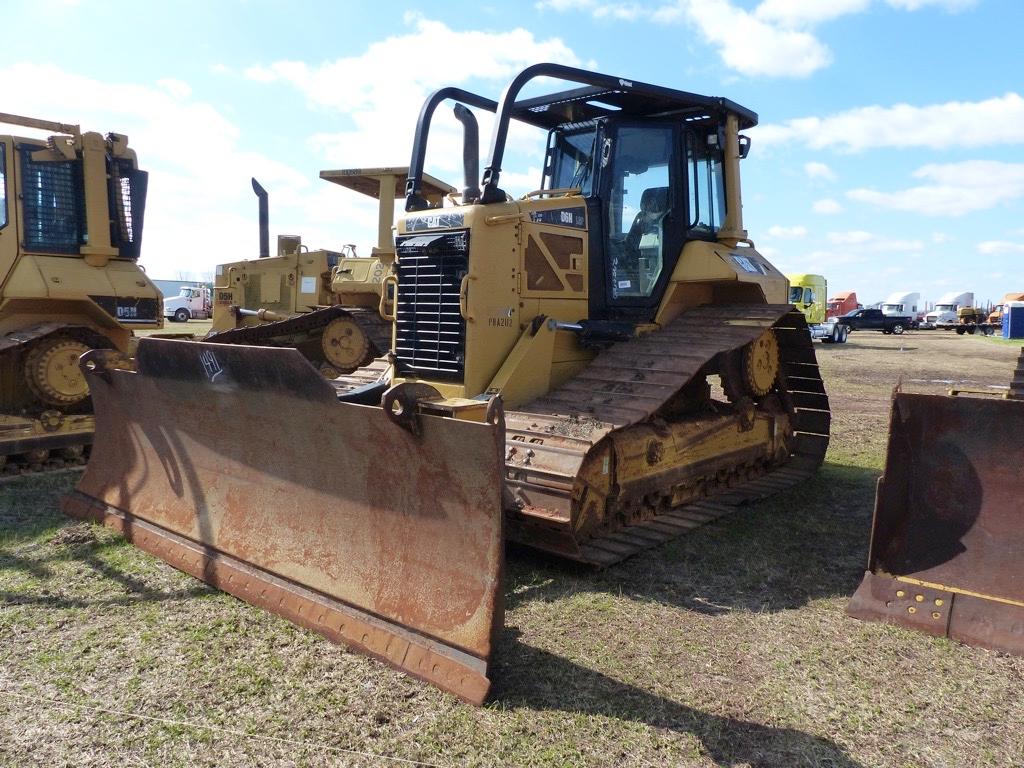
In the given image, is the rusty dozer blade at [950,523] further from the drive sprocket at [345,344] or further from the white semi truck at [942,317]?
the white semi truck at [942,317]

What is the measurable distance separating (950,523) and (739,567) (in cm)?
125

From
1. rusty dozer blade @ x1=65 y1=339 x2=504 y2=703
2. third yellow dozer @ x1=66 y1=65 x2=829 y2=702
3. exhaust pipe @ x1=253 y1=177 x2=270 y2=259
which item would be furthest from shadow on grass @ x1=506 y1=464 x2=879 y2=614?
exhaust pipe @ x1=253 y1=177 x2=270 y2=259

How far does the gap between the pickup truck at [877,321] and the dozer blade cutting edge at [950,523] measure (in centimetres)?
4173

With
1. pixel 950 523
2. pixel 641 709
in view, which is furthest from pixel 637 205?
pixel 641 709

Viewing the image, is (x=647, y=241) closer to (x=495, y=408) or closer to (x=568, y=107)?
(x=568, y=107)

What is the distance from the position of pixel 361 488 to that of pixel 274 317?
8579 mm

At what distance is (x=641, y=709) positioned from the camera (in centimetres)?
323

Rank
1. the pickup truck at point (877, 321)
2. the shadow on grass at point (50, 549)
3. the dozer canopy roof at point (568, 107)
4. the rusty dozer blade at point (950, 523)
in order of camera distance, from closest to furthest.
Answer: the rusty dozer blade at point (950, 523)
the shadow on grass at point (50, 549)
the dozer canopy roof at point (568, 107)
the pickup truck at point (877, 321)

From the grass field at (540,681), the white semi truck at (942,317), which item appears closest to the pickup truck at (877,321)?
the white semi truck at (942,317)

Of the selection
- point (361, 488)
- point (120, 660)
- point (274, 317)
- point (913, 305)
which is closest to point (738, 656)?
point (361, 488)

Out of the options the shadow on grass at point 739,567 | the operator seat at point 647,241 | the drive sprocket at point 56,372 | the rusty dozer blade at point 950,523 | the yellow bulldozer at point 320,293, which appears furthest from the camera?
the yellow bulldozer at point 320,293

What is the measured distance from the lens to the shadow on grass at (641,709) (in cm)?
293

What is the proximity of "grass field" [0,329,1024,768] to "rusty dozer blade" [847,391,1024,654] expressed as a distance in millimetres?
172

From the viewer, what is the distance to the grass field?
2.95 metres
